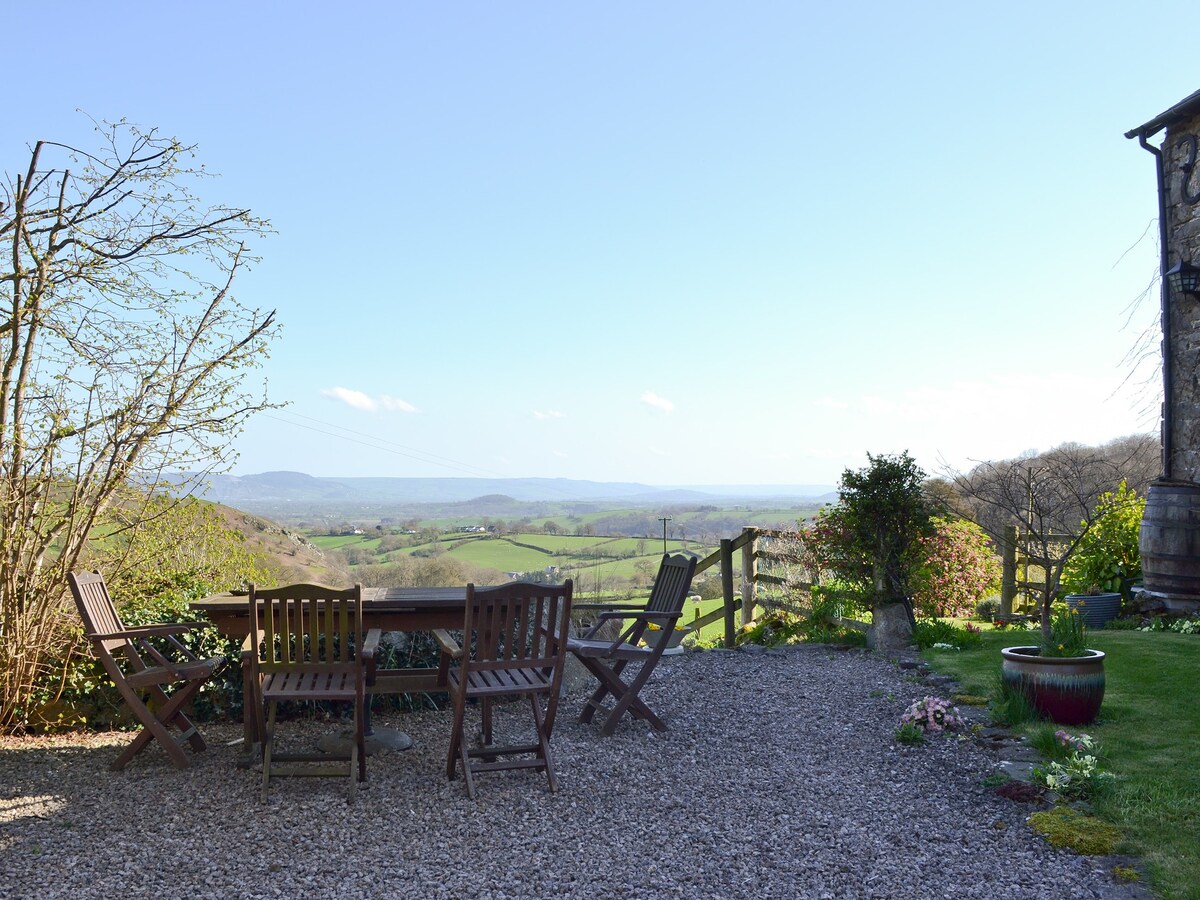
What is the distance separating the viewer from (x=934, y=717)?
17.2 ft

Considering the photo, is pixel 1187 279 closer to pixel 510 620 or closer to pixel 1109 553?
pixel 1109 553

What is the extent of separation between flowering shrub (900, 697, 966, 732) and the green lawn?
0.72 m

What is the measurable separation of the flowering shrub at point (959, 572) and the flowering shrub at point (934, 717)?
Result: 4050mm

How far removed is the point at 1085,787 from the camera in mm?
4086

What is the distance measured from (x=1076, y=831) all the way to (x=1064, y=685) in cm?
163

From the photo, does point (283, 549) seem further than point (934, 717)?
Yes

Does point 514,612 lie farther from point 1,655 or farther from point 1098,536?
point 1098,536

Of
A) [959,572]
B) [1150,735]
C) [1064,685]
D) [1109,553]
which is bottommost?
[1150,735]

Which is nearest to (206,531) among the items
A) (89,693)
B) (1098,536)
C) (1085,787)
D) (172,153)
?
(89,693)

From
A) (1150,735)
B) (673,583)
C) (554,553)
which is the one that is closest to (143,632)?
(673,583)

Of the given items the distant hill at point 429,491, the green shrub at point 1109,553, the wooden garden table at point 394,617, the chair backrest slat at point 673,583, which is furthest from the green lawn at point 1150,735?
the distant hill at point 429,491

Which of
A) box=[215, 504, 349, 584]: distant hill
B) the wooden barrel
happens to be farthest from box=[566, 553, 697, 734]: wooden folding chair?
the wooden barrel

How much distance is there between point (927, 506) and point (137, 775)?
6591 mm

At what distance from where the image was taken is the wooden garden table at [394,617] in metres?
5.14
